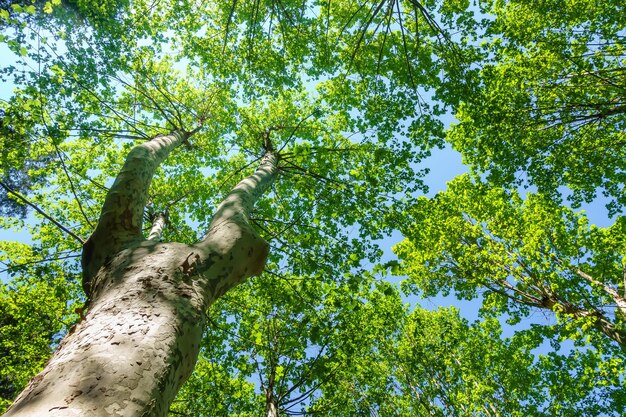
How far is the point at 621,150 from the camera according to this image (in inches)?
337

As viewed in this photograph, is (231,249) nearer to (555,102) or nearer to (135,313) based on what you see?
(135,313)

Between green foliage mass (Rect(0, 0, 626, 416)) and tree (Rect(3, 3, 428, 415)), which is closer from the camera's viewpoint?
tree (Rect(3, 3, 428, 415))

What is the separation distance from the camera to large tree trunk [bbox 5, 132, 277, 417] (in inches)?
46.2

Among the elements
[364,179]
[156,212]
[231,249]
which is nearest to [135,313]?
[231,249]

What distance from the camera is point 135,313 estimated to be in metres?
1.56

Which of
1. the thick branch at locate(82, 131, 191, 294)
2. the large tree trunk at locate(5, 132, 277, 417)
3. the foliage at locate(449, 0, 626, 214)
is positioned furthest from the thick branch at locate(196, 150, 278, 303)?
the foliage at locate(449, 0, 626, 214)

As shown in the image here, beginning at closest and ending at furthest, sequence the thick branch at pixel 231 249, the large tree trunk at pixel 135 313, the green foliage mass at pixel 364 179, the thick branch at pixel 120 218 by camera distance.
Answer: the large tree trunk at pixel 135 313
the thick branch at pixel 231 249
the thick branch at pixel 120 218
the green foliage mass at pixel 364 179

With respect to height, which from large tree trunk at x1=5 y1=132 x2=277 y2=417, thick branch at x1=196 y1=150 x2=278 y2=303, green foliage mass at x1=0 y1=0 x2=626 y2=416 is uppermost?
green foliage mass at x1=0 y1=0 x2=626 y2=416

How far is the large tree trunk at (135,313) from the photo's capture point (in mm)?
1173

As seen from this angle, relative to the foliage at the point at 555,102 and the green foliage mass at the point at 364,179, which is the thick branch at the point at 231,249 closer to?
the green foliage mass at the point at 364,179

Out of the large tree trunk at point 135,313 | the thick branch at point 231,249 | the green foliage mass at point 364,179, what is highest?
the green foliage mass at point 364,179

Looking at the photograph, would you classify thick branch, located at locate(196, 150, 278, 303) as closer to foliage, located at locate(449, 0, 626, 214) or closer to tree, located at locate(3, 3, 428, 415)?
tree, located at locate(3, 3, 428, 415)

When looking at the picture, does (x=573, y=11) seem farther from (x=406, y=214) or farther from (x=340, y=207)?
Answer: (x=340, y=207)

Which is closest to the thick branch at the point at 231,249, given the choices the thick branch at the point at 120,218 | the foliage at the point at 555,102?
the thick branch at the point at 120,218
